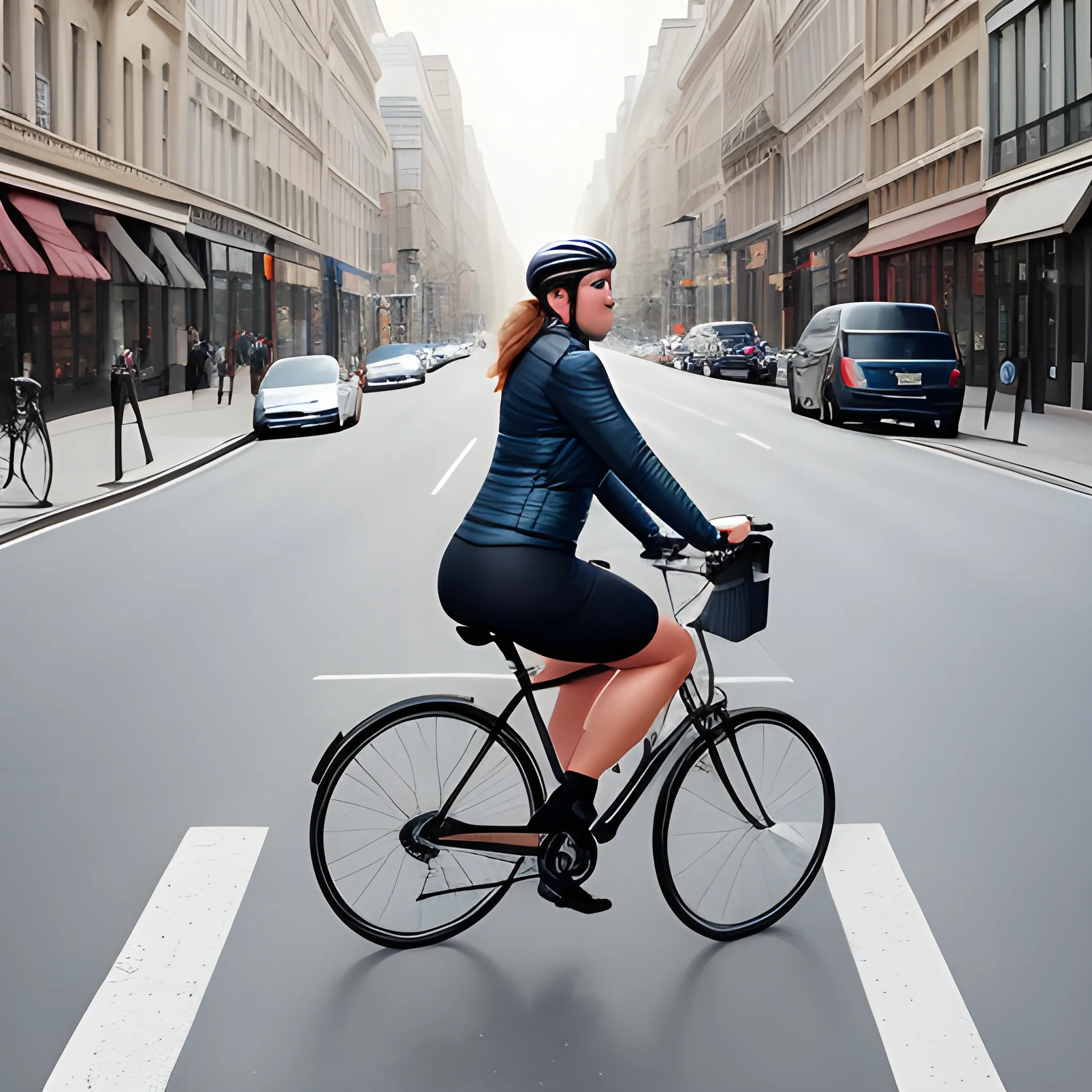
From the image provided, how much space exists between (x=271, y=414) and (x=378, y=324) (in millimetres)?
74188

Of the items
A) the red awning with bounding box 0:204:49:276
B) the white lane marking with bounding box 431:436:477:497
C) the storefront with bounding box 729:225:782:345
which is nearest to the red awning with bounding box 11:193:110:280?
the red awning with bounding box 0:204:49:276

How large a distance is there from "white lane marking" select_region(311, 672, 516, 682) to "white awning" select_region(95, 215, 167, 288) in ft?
91.3

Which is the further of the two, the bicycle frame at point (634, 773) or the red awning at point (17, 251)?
the red awning at point (17, 251)

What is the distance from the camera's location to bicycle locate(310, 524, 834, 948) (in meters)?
4.04

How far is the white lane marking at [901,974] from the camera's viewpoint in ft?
11.5

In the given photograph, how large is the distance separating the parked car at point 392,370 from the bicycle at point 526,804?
150 feet

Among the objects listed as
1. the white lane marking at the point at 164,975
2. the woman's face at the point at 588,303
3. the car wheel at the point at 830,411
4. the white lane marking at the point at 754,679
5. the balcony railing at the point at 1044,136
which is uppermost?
the balcony railing at the point at 1044,136

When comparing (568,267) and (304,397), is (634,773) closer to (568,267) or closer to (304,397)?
(568,267)

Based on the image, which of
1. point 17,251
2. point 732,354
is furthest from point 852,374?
point 732,354

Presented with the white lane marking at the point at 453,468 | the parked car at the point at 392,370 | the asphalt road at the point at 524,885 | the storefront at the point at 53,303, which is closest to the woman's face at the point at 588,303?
the asphalt road at the point at 524,885

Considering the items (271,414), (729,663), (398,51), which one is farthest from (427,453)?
(398,51)

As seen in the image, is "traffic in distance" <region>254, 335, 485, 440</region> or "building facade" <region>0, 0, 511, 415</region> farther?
"building facade" <region>0, 0, 511, 415</region>

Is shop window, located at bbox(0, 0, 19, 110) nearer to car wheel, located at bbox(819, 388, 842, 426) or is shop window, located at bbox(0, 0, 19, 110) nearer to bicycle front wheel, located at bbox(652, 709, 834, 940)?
car wheel, located at bbox(819, 388, 842, 426)

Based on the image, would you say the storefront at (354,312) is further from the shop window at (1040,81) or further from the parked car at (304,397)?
the parked car at (304,397)
